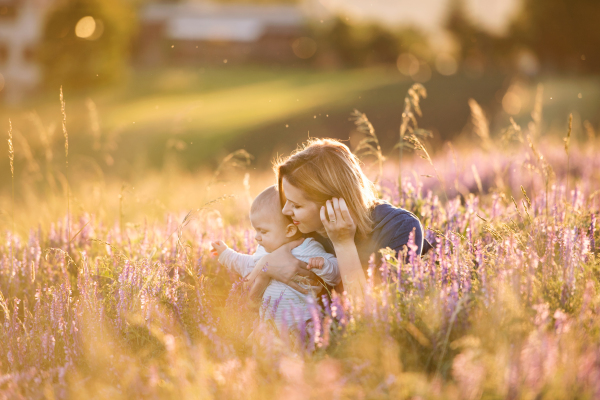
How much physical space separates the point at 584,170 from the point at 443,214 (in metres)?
3.31

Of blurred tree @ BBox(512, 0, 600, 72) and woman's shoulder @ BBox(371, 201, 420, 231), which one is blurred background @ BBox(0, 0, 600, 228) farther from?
woman's shoulder @ BBox(371, 201, 420, 231)

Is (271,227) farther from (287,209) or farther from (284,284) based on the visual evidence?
(284,284)

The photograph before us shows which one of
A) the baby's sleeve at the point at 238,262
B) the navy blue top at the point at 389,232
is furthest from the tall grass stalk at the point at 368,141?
→ the baby's sleeve at the point at 238,262

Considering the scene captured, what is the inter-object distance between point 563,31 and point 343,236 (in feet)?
108

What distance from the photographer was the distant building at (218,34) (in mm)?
43406

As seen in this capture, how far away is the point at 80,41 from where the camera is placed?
28.3 m

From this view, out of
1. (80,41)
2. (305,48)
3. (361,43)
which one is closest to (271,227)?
(80,41)

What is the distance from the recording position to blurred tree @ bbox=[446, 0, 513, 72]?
119 feet

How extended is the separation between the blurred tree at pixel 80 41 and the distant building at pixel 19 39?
6.21 meters

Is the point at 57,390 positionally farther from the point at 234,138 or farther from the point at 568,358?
the point at 234,138

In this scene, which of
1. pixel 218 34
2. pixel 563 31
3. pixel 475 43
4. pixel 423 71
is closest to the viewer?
pixel 563 31

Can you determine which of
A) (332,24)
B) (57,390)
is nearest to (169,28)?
(332,24)

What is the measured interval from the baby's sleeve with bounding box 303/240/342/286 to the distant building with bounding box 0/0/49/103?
3576cm

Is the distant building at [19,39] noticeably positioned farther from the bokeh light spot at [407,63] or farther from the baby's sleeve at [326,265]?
the baby's sleeve at [326,265]
